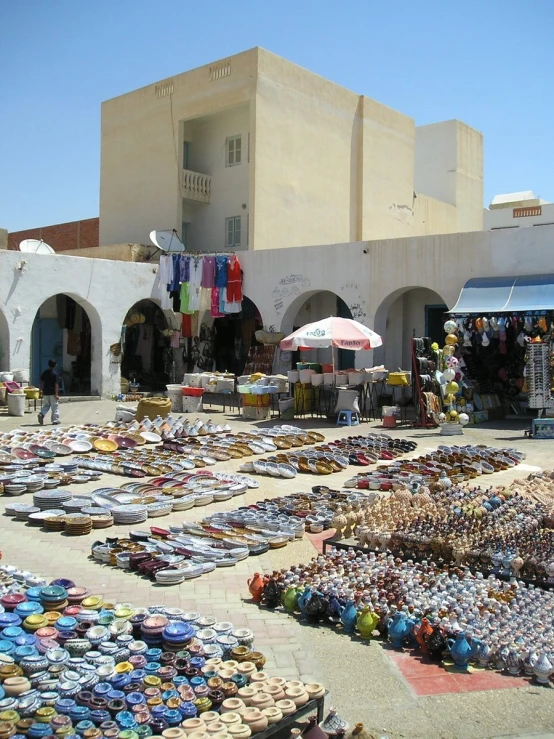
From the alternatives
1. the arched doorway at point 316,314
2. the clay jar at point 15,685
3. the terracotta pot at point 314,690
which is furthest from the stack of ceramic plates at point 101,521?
the arched doorway at point 316,314

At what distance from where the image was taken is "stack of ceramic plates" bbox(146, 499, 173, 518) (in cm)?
890

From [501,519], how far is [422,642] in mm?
2906

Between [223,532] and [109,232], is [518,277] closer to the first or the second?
[223,532]

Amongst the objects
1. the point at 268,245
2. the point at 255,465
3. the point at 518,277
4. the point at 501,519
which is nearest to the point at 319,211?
the point at 268,245

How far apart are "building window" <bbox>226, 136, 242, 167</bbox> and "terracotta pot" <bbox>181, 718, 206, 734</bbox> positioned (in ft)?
75.2

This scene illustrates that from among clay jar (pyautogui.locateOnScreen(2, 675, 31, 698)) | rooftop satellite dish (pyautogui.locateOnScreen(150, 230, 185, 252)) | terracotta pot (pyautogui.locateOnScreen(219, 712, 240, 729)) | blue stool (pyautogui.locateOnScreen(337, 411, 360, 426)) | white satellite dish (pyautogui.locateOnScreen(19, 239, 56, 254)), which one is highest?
rooftop satellite dish (pyautogui.locateOnScreen(150, 230, 185, 252))

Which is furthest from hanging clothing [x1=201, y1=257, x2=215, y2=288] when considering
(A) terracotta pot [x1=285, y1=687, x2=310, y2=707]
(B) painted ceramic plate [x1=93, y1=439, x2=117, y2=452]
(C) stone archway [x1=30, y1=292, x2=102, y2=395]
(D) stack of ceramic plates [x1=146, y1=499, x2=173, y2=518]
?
(A) terracotta pot [x1=285, y1=687, x2=310, y2=707]

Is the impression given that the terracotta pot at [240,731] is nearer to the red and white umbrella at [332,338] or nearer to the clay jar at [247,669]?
the clay jar at [247,669]

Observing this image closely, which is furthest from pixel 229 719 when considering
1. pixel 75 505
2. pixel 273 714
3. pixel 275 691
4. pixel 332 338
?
pixel 332 338

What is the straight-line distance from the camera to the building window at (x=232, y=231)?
25.4m

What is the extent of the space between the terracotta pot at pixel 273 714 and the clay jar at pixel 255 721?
1.4 inches

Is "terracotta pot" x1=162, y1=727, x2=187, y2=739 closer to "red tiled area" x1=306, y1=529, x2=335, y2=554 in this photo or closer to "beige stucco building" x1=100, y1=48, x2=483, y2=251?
"red tiled area" x1=306, y1=529, x2=335, y2=554

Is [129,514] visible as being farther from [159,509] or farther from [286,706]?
[286,706]

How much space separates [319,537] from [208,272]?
15.0 metres
